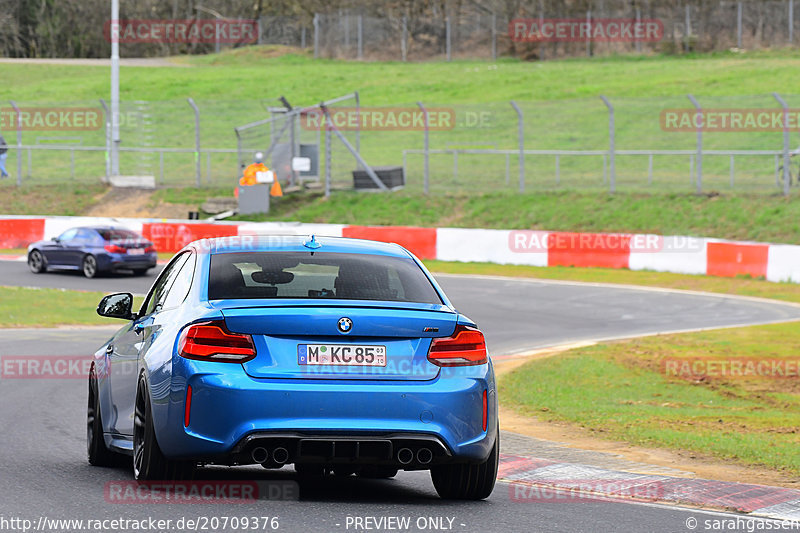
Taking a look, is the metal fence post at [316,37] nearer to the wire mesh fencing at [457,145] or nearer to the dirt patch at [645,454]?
the wire mesh fencing at [457,145]

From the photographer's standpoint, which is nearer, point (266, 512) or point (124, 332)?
point (266, 512)

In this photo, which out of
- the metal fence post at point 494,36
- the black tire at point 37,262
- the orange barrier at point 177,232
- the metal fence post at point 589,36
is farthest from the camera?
the metal fence post at point 494,36

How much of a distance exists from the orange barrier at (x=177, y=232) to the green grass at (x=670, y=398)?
15.2 m

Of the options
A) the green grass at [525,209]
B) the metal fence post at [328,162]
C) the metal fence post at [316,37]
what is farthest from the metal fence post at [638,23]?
the metal fence post at [328,162]

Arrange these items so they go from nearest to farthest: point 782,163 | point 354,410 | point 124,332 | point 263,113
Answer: point 354,410 → point 124,332 → point 782,163 → point 263,113

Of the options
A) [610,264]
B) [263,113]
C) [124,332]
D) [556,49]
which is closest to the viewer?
[124,332]

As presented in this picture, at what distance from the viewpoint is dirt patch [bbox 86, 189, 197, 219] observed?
116ft

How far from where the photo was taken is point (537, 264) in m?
28.4

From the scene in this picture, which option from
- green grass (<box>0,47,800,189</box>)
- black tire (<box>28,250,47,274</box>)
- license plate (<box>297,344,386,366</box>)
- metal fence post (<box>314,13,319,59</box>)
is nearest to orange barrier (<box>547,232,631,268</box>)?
green grass (<box>0,47,800,189</box>)

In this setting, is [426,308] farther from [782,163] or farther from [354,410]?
[782,163]

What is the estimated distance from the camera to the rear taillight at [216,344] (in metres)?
6.52

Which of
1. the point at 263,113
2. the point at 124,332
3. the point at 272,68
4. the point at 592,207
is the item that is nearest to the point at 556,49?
the point at 272,68

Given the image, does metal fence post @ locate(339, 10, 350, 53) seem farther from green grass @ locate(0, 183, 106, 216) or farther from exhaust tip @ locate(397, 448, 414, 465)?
exhaust tip @ locate(397, 448, 414, 465)

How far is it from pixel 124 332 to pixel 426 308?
2.31 metres
